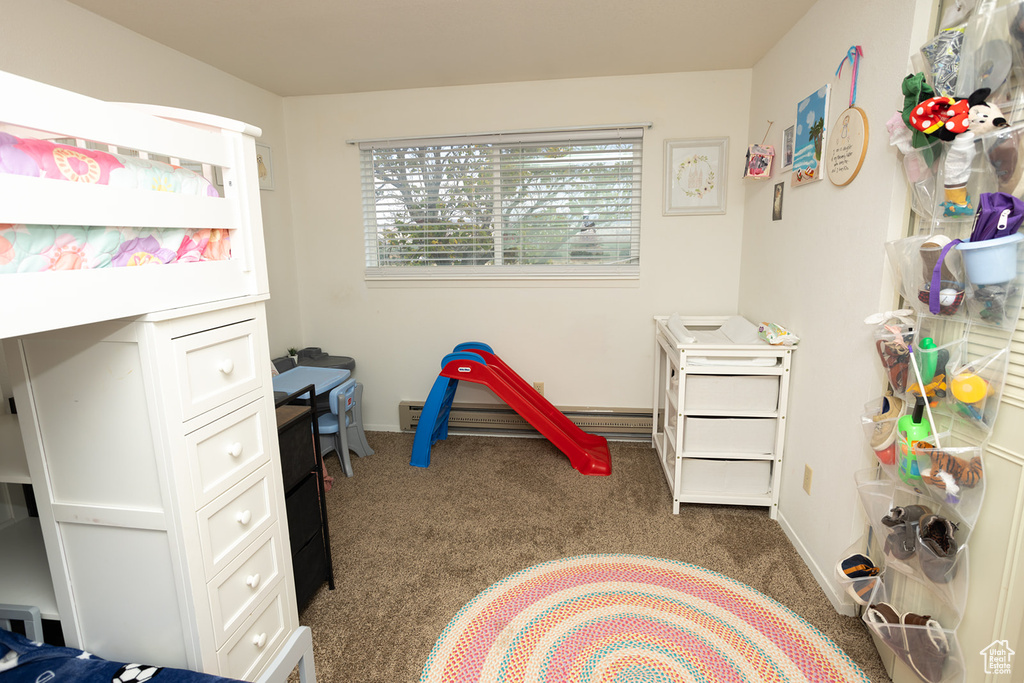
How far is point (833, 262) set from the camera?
1.88 m

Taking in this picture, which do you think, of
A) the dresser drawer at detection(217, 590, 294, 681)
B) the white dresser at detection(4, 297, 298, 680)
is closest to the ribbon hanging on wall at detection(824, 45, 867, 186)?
the white dresser at detection(4, 297, 298, 680)

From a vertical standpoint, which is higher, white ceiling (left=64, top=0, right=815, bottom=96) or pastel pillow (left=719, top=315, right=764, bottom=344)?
white ceiling (left=64, top=0, right=815, bottom=96)

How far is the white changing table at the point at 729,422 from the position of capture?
2.29 meters

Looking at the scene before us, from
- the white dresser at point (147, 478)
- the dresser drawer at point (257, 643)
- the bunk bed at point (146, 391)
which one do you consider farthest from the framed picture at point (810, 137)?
the dresser drawer at point (257, 643)

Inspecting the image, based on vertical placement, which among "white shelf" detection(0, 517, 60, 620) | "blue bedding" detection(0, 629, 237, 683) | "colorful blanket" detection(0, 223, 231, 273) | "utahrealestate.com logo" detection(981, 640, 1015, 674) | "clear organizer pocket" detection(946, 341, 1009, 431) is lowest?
"utahrealestate.com logo" detection(981, 640, 1015, 674)

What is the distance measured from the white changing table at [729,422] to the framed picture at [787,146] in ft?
2.87

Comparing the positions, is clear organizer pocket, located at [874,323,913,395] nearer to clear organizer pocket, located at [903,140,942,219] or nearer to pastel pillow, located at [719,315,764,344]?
clear organizer pocket, located at [903,140,942,219]

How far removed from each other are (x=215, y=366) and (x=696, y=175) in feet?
9.30

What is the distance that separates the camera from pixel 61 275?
0.86 metres

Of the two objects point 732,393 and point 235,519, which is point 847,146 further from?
point 235,519

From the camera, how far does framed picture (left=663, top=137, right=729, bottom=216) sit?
9.87 ft

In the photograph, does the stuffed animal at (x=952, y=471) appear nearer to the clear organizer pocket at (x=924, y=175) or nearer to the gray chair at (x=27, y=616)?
the clear organizer pocket at (x=924, y=175)

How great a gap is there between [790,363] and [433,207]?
92.3 inches

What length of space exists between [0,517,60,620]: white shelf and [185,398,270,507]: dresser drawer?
0.57 meters
